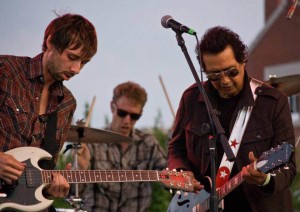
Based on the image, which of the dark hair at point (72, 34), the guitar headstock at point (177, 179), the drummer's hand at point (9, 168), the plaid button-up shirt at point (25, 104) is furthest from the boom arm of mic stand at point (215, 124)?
the drummer's hand at point (9, 168)

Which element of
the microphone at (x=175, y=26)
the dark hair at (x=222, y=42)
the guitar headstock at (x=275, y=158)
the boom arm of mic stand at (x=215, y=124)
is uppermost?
the microphone at (x=175, y=26)

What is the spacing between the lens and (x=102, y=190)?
295 inches

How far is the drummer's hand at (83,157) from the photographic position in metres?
7.49

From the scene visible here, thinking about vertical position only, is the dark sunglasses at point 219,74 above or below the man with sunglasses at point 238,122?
above

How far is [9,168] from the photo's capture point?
4.93 meters

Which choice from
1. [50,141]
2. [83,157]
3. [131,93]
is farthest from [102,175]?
[131,93]

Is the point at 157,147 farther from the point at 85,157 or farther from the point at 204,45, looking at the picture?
the point at 204,45

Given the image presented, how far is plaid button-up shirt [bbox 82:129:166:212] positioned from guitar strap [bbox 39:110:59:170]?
225 centimetres

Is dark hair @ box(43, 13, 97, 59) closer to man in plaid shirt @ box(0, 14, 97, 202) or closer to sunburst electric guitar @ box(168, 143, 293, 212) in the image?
man in plaid shirt @ box(0, 14, 97, 202)

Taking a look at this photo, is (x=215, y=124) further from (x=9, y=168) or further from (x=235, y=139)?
(x=9, y=168)

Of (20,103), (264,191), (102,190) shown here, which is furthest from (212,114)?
(102,190)

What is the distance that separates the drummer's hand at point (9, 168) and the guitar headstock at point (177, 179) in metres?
1.06

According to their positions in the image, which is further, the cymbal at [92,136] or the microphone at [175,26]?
the cymbal at [92,136]

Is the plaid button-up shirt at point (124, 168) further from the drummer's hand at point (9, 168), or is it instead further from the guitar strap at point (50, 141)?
the drummer's hand at point (9, 168)
